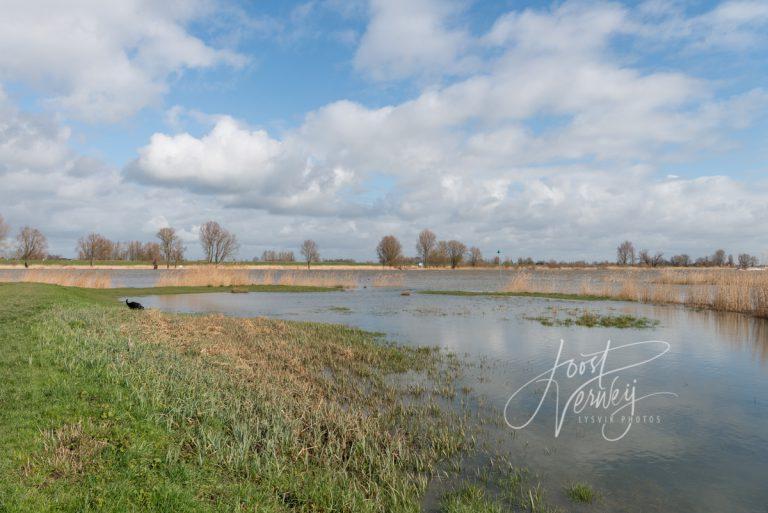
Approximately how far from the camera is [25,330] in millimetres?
12031

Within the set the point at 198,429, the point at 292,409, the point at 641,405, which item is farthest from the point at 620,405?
the point at 198,429

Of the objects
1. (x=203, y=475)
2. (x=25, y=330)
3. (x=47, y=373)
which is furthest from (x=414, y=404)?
(x=25, y=330)

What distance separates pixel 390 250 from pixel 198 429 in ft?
368

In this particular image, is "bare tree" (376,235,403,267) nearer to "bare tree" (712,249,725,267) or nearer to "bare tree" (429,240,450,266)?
"bare tree" (429,240,450,266)

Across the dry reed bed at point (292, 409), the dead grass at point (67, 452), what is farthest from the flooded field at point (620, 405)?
the dead grass at point (67, 452)

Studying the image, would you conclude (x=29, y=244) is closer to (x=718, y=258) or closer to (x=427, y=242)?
(x=427, y=242)

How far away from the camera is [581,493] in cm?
598

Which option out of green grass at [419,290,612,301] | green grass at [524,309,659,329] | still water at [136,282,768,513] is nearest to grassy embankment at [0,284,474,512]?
still water at [136,282,768,513]

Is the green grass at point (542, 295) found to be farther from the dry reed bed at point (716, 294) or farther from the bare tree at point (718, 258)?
the bare tree at point (718, 258)

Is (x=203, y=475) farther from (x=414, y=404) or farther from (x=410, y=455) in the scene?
(x=414, y=404)

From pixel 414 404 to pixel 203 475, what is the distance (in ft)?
15.4
